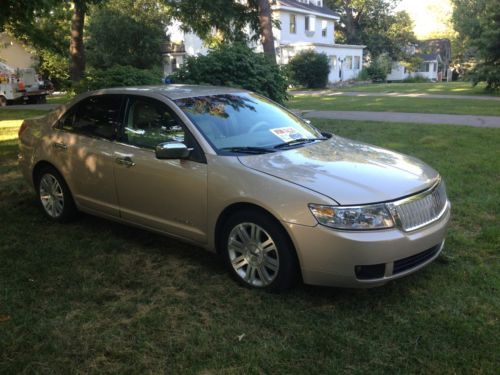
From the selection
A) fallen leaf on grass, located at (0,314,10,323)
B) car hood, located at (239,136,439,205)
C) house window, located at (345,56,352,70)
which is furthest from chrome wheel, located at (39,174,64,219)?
house window, located at (345,56,352,70)

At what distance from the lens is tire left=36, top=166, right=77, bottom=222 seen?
5496 millimetres

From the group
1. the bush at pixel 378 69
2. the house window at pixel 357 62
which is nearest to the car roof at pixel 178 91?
the bush at pixel 378 69

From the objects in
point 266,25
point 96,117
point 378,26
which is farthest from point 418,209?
point 378,26

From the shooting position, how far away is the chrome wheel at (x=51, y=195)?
559 centimetres

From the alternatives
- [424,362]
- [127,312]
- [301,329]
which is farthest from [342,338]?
[127,312]

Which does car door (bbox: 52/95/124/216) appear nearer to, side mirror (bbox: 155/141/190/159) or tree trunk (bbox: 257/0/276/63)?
side mirror (bbox: 155/141/190/159)

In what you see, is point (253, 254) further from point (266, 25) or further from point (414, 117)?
point (266, 25)

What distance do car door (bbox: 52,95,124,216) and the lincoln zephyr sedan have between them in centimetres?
1

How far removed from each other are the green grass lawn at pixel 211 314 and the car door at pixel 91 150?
465 mm

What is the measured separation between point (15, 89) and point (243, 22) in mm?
14053

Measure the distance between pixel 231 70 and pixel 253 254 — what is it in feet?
24.3

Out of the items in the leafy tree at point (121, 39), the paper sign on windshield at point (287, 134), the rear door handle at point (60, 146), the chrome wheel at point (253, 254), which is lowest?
the chrome wheel at point (253, 254)

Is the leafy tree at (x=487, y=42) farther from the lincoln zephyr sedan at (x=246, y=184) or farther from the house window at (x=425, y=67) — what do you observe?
the house window at (x=425, y=67)

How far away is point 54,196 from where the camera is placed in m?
5.66
